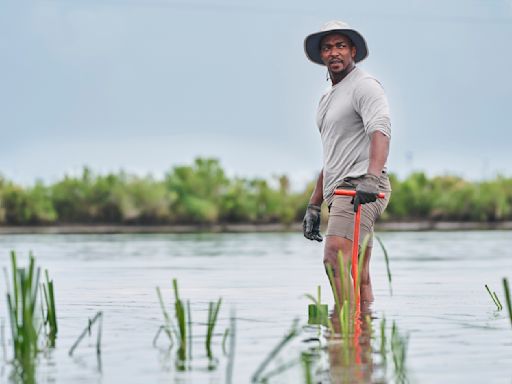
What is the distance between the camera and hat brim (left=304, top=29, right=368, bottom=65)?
8.90 meters

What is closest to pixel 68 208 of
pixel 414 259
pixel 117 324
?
pixel 414 259

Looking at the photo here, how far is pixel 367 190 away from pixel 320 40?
47.8 inches

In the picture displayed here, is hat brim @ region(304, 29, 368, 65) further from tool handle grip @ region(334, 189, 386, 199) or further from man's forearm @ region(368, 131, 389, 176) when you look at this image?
tool handle grip @ region(334, 189, 386, 199)

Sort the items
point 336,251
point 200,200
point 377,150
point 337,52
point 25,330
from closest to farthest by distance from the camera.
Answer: point 25,330, point 377,150, point 336,251, point 337,52, point 200,200

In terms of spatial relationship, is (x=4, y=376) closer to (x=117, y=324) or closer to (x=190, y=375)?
(x=190, y=375)

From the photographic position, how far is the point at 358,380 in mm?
6133

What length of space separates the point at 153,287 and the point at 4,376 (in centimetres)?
690

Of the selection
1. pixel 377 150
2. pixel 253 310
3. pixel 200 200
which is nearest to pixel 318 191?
→ pixel 377 150

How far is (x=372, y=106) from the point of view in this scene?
8586 mm

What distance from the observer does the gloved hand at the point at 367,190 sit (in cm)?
838

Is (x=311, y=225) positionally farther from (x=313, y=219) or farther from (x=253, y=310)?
(x=253, y=310)

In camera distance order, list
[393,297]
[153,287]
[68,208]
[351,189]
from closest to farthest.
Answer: [351,189] → [393,297] → [153,287] → [68,208]

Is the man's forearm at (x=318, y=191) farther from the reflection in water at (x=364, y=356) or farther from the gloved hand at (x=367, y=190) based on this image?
the reflection in water at (x=364, y=356)

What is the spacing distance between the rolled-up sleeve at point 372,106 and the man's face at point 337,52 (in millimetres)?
212
